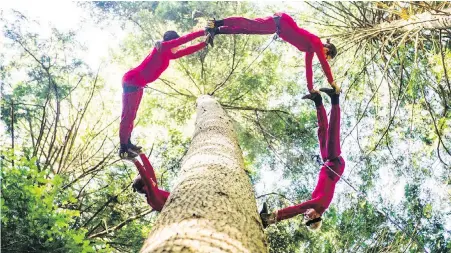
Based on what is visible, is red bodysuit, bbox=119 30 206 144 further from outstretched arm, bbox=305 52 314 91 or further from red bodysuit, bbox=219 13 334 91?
outstretched arm, bbox=305 52 314 91

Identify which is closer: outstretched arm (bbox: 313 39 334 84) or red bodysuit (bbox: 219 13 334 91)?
red bodysuit (bbox: 219 13 334 91)

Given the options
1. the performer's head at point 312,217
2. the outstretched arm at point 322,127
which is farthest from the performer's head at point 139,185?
the outstretched arm at point 322,127

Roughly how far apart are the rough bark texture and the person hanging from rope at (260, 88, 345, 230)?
111 centimetres

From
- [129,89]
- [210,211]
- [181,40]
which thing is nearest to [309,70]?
[181,40]

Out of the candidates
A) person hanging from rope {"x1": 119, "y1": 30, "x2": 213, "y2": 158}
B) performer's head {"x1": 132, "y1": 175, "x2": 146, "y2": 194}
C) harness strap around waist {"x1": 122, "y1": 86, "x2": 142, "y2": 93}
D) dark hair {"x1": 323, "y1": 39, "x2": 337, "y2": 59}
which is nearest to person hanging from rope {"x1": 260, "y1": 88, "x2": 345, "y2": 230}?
Answer: dark hair {"x1": 323, "y1": 39, "x2": 337, "y2": 59}

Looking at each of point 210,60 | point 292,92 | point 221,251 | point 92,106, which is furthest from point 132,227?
point 292,92

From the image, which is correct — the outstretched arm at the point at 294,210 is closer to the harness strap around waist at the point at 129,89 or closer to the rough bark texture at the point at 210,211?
the rough bark texture at the point at 210,211

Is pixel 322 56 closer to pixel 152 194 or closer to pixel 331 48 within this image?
pixel 331 48

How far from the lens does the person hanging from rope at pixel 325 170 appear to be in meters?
3.99

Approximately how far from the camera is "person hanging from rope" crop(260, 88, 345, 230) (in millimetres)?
3990

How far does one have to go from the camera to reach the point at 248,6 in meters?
8.05

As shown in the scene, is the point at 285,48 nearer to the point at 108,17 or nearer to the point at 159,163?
the point at 159,163

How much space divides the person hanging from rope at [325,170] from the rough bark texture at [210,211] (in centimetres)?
111

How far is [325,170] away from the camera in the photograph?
13.9 feet
